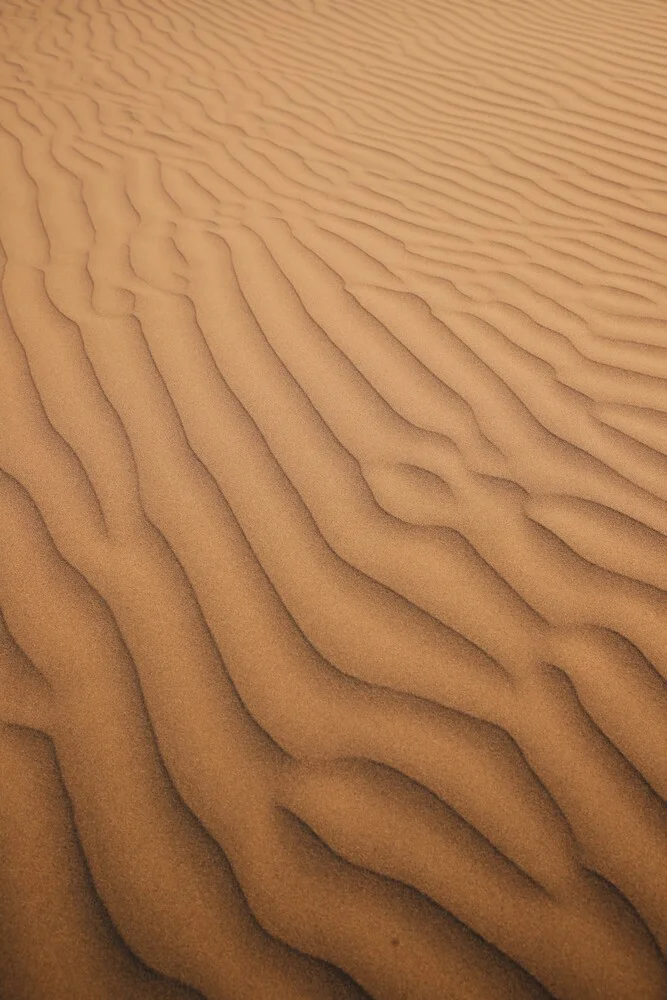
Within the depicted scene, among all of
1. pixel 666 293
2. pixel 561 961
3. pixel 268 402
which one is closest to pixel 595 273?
pixel 666 293

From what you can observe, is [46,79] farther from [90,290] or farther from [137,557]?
[137,557]

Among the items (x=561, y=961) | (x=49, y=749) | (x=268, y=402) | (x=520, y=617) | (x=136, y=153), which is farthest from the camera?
(x=136, y=153)

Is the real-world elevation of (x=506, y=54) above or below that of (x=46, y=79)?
above

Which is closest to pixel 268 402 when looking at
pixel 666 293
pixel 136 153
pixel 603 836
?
pixel 603 836

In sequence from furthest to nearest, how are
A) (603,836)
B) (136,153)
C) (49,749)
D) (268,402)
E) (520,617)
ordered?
1. (136,153)
2. (268,402)
3. (520,617)
4. (49,749)
5. (603,836)

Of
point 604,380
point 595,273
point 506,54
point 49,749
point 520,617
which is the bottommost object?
point 49,749

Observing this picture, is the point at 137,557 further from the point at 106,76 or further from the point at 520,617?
the point at 106,76

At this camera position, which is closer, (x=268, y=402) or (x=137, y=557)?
(x=137, y=557)
